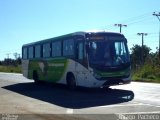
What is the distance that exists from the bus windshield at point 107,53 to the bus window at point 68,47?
244 centimetres

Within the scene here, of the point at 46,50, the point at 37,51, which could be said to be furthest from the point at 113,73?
the point at 37,51

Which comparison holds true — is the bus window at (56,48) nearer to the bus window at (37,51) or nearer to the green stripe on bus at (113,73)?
the bus window at (37,51)

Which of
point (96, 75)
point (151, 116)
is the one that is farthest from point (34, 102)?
point (151, 116)

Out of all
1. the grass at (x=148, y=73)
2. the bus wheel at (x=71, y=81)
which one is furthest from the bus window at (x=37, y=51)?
the grass at (x=148, y=73)

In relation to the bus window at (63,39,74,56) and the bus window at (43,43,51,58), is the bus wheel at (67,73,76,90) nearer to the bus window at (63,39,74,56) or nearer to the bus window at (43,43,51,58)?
the bus window at (63,39,74,56)

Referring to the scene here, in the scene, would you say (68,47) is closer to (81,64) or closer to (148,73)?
(81,64)

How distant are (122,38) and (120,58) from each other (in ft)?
4.09

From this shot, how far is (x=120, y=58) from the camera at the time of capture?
22609 millimetres

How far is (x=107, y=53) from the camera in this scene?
22375 millimetres

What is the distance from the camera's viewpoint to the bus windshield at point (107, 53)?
22.1 m

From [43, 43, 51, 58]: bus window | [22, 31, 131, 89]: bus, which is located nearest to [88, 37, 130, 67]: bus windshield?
[22, 31, 131, 89]: bus

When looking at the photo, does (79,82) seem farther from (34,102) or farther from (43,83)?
(43,83)

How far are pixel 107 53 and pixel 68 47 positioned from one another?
143 inches

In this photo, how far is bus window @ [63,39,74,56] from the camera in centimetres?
2462
